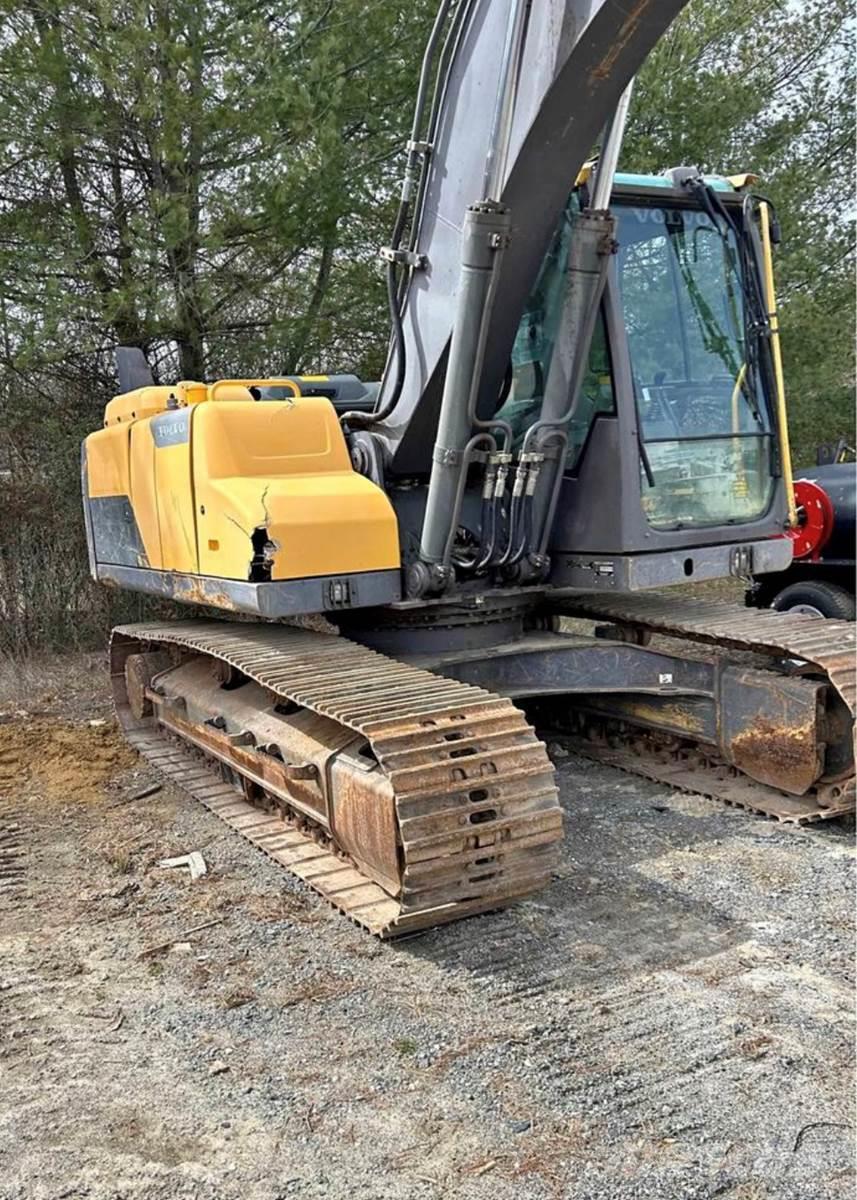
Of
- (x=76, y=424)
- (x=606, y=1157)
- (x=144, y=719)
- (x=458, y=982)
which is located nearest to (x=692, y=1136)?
(x=606, y=1157)

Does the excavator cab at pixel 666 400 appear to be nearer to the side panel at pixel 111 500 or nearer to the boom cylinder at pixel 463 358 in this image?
the boom cylinder at pixel 463 358

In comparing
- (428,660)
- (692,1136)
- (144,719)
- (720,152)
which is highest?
(720,152)

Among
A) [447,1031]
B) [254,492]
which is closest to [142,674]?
[254,492]

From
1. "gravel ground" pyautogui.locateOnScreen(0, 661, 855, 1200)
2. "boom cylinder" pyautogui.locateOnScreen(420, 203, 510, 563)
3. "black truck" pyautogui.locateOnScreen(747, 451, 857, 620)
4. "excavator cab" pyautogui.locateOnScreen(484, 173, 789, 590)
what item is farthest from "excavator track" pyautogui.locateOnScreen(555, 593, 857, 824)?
"black truck" pyautogui.locateOnScreen(747, 451, 857, 620)

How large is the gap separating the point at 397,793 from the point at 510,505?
175 centimetres

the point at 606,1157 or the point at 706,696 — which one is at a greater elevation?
the point at 706,696

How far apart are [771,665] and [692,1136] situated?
2.60 metres

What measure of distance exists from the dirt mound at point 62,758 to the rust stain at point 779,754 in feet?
9.75

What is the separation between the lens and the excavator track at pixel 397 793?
3.23 metres

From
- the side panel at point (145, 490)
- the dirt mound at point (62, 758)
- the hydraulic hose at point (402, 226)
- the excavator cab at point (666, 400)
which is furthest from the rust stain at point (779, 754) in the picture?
the dirt mound at point (62, 758)

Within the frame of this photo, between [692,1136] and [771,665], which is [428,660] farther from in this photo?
[692,1136]

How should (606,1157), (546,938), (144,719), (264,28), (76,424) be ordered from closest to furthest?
(606,1157) < (546,938) < (144,719) < (264,28) < (76,424)

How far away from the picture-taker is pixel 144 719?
604 centimetres

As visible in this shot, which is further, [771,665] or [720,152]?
[720,152]
